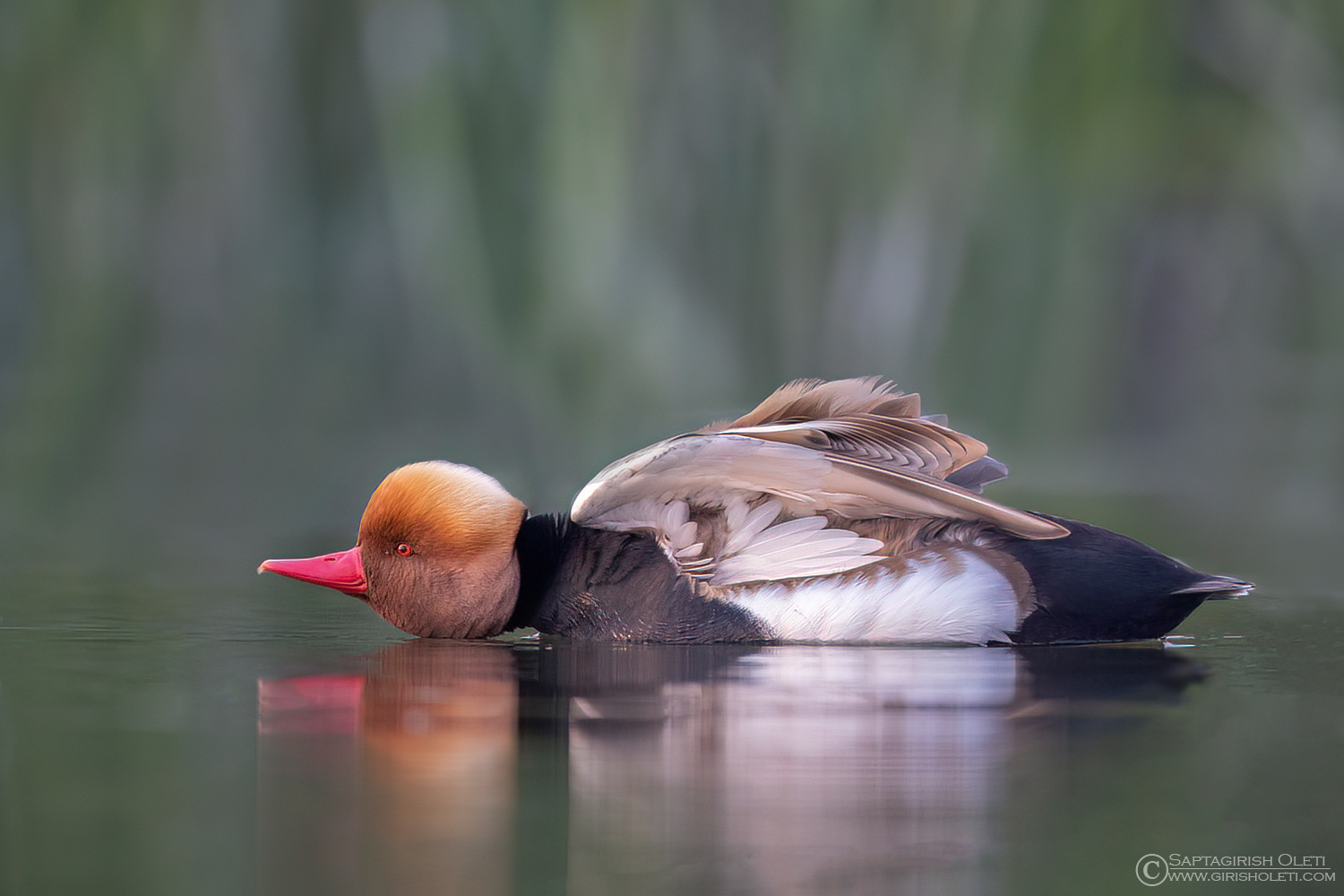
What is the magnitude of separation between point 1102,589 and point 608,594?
105 centimetres

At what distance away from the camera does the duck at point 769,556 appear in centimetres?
319

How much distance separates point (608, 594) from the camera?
10.9 feet

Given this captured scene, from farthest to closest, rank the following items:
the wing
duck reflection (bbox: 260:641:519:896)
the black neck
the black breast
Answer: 1. the black neck
2. the black breast
3. the wing
4. duck reflection (bbox: 260:641:519:896)

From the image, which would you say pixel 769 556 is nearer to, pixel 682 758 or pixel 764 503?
pixel 764 503

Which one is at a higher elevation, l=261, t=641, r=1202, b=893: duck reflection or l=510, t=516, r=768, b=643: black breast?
l=510, t=516, r=768, b=643: black breast

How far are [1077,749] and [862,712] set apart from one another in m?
0.39

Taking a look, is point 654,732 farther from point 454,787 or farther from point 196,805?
point 196,805

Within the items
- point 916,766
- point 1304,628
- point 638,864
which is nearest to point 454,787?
point 638,864

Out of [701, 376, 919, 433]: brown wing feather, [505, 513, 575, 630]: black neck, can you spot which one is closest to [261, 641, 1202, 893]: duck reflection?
[505, 513, 575, 630]: black neck

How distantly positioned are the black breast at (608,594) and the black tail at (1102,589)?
0.59 meters

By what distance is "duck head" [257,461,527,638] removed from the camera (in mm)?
3326

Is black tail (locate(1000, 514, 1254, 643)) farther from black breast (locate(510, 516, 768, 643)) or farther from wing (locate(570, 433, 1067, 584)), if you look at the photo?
black breast (locate(510, 516, 768, 643))

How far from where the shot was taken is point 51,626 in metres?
3.43

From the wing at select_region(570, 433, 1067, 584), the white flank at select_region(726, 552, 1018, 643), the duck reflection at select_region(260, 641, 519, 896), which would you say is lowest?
the duck reflection at select_region(260, 641, 519, 896)
